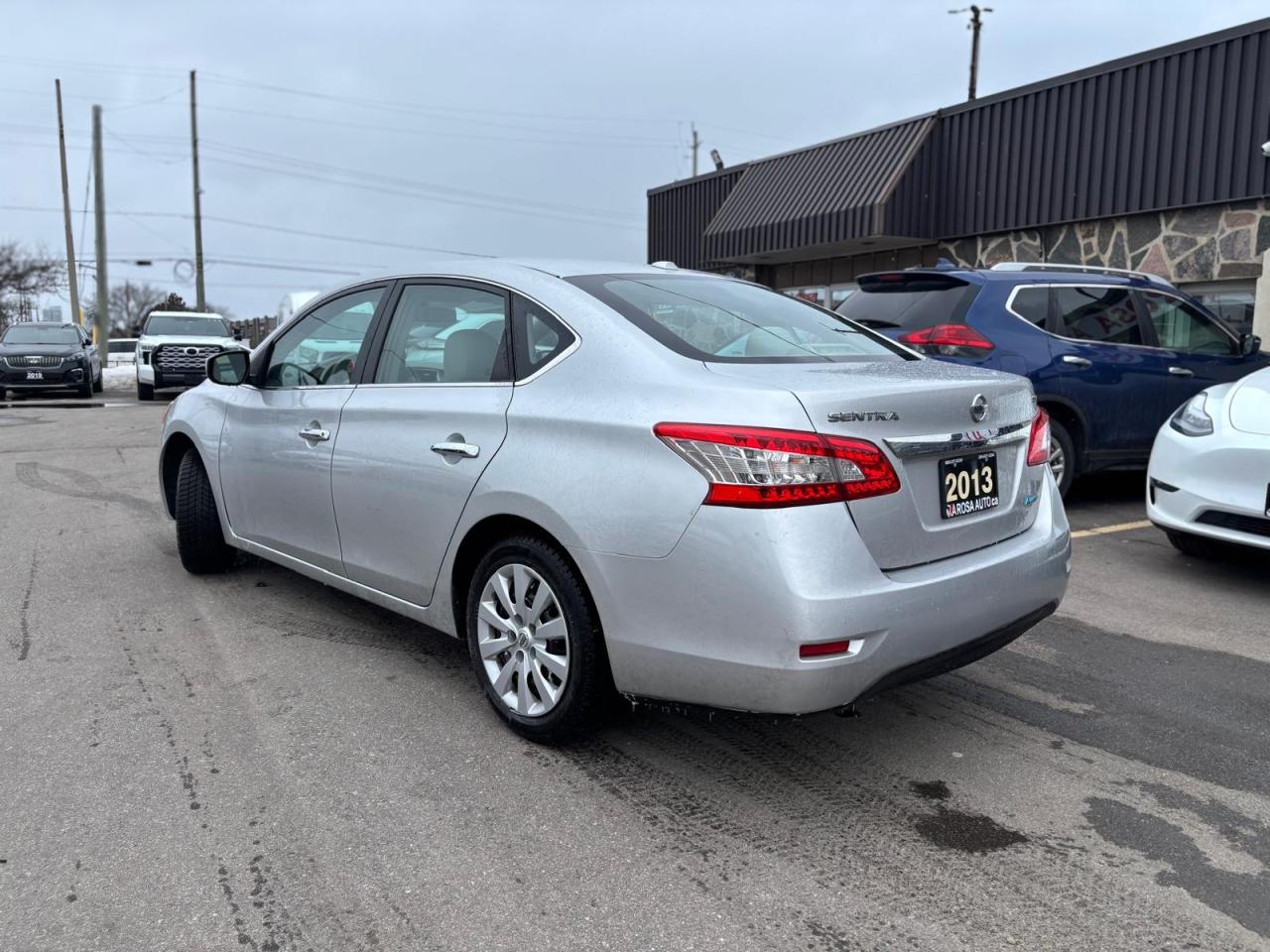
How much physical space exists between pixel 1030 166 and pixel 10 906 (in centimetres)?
1428

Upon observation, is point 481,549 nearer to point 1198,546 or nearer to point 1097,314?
point 1198,546

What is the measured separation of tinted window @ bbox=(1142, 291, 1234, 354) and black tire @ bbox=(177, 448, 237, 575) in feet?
21.6

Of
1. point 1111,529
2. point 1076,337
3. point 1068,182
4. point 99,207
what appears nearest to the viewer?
point 1111,529

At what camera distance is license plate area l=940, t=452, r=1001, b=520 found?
116 inches

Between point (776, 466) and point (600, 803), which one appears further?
point (600, 803)

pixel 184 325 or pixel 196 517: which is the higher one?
pixel 184 325

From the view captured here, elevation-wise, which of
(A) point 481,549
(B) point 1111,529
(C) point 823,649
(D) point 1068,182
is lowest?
(B) point 1111,529

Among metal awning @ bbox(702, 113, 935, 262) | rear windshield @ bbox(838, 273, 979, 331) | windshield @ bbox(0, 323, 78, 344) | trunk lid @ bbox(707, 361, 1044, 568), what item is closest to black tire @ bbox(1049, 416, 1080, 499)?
rear windshield @ bbox(838, 273, 979, 331)

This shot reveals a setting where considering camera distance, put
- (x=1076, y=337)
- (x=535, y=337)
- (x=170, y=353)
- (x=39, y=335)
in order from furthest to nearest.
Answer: (x=39, y=335)
(x=170, y=353)
(x=1076, y=337)
(x=535, y=337)

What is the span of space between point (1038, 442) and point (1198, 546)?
10.7 ft

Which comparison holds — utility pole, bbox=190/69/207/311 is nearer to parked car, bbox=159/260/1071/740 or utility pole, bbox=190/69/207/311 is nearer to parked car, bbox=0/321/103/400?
parked car, bbox=0/321/103/400

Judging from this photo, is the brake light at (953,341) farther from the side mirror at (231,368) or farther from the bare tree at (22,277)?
the bare tree at (22,277)

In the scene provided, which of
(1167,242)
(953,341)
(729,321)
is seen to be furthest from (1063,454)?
(1167,242)

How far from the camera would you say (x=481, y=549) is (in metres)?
3.42
